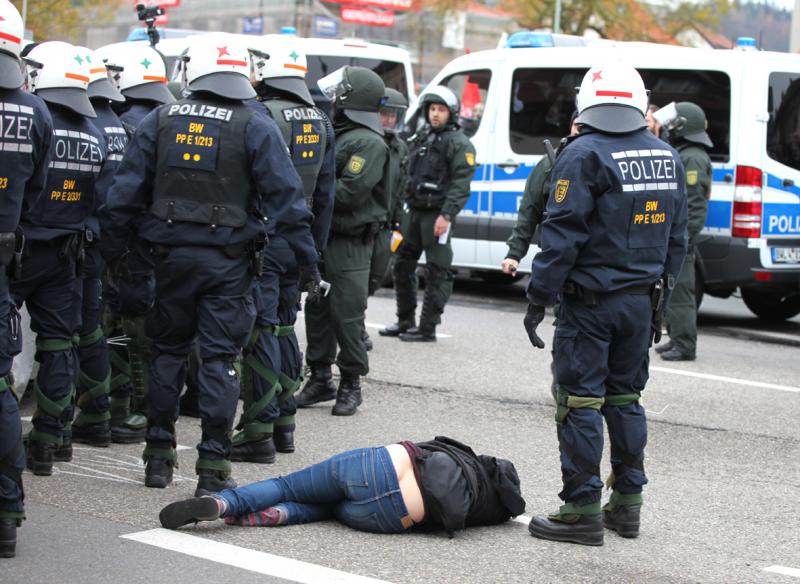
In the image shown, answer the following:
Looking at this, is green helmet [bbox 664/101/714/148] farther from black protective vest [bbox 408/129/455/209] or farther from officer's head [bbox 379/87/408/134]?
officer's head [bbox 379/87/408/134]

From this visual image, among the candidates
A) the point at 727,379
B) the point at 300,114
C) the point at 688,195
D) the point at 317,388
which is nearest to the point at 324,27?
the point at 688,195

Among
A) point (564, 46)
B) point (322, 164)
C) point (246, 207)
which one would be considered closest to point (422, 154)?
point (564, 46)

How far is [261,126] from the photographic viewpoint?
572cm

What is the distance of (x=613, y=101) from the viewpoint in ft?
18.2

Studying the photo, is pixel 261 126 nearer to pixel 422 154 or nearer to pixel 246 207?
pixel 246 207

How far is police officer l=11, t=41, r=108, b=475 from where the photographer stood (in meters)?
6.09

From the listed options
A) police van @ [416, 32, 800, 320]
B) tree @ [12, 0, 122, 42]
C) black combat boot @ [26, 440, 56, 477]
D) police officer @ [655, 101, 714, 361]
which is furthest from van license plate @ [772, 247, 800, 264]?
tree @ [12, 0, 122, 42]

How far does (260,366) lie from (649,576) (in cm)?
237

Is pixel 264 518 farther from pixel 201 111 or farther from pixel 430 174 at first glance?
pixel 430 174

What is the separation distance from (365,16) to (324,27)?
2.93m

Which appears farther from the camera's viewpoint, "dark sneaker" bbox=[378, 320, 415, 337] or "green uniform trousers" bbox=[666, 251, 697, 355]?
"dark sneaker" bbox=[378, 320, 415, 337]

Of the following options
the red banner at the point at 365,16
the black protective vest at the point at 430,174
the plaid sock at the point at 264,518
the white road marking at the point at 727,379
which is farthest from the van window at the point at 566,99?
the red banner at the point at 365,16

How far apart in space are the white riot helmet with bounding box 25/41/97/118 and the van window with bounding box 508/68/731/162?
644cm

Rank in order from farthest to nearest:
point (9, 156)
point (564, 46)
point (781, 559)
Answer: point (564, 46)
point (781, 559)
point (9, 156)
